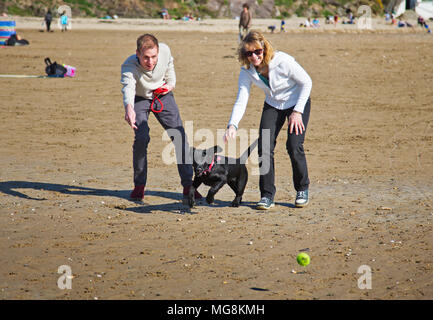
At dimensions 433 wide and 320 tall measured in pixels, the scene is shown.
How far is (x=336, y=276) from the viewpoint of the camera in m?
5.40

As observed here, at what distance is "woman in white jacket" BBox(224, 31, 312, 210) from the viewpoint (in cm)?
668

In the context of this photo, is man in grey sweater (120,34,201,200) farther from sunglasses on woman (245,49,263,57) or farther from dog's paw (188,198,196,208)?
sunglasses on woman (245,49,263,57)

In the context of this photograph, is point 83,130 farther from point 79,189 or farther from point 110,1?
point 110,1

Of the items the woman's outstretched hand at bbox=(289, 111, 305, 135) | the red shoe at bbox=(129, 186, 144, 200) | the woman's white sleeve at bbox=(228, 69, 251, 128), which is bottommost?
the red shoe at bbox=(129, 186, 144, 200)

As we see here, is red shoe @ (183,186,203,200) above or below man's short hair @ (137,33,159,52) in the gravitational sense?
below

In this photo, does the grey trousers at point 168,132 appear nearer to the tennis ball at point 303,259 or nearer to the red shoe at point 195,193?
the red shoe at point 195,193

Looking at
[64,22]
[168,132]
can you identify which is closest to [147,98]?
[168,132]

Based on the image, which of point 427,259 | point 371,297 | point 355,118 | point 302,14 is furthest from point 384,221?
point 302,14

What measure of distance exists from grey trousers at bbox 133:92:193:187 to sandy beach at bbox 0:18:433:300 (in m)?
0.41

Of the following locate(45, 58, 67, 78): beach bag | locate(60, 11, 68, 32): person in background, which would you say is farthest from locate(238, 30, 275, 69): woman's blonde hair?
locate(60, 11, 68, 32): person in background

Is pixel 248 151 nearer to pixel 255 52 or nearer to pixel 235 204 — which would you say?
pixel 235 204

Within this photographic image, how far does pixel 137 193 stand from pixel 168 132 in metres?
0.86

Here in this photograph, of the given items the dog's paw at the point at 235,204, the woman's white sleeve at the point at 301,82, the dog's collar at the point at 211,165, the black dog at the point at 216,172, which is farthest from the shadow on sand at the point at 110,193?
the woman's white sleeve at the point at 301,82

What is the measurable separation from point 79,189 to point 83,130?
3.98m
